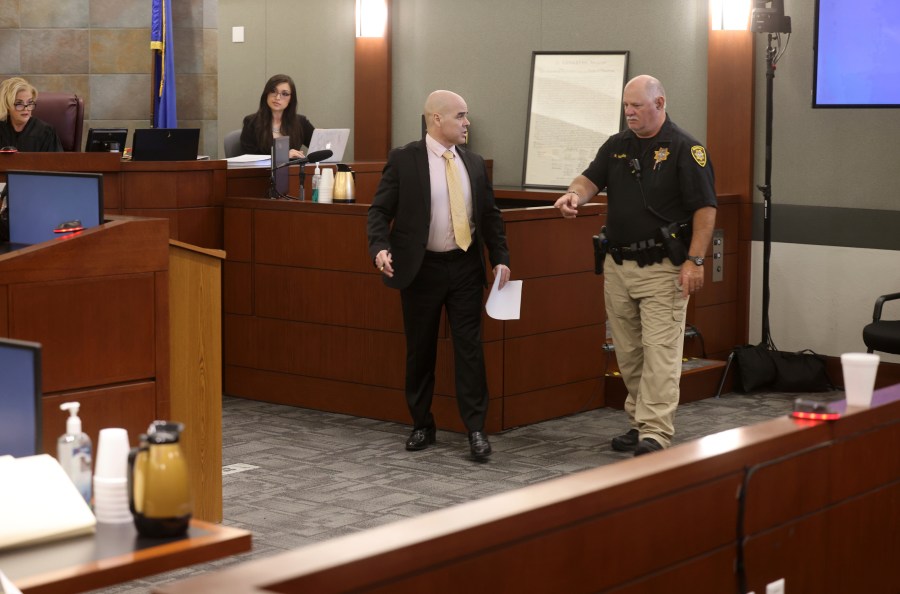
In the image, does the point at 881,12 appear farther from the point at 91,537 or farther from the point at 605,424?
the point at 91,537

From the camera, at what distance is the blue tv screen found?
707 cm

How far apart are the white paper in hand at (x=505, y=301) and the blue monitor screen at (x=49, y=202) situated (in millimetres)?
1887

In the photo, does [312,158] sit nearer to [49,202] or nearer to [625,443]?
[625,443]

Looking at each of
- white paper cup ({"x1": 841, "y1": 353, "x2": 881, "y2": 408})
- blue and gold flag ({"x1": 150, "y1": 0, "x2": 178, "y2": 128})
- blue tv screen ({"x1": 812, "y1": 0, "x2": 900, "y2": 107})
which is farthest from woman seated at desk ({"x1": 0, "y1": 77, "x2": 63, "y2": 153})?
white paper cup ({"x1": 841, "y1": 353, "x2": 881, "y2": 408})

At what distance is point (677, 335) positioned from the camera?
5.70m

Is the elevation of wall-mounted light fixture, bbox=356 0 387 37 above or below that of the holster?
above

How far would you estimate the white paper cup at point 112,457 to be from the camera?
253 cm

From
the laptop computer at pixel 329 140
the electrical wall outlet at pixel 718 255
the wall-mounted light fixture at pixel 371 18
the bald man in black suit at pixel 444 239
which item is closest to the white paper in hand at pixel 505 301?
the bald man in black suit at pixel 444 239

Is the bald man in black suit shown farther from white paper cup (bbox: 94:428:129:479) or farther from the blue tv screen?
white paper cup (bbox: 94:428:129:479)

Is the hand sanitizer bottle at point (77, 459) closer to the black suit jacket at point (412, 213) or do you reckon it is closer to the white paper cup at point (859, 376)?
the white paper cup at point (859, 376)

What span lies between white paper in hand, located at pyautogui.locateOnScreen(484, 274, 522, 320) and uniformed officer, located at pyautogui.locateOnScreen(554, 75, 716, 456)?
15.7 inches

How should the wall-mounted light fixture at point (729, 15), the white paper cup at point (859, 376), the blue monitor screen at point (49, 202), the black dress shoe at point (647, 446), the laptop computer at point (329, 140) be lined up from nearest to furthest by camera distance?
the white paper cup at point (859, 376) < the blue monitor screen at point (49, 202) < the black dress shoe at point (647, 446) < the laptop computer at point (329, 140) < the wall-mounted light fixture at point (729, 15)

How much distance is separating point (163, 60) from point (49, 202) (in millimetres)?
5186

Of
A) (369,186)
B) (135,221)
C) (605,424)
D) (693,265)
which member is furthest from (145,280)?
(369,186)
